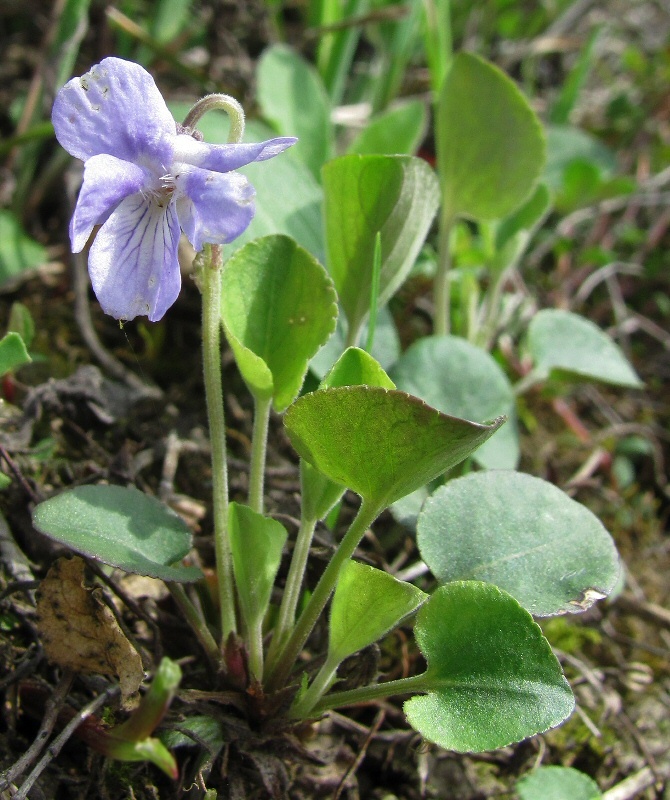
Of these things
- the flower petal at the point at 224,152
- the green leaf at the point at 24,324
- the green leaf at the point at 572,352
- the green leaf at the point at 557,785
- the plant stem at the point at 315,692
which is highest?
the flower petal at the point at 224,152

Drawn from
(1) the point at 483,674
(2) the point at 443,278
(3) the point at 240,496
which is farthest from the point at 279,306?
(2) the point at 443,278

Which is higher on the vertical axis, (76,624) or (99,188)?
(99,188)

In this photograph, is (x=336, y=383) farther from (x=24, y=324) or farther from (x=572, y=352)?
(x=572, y=352)

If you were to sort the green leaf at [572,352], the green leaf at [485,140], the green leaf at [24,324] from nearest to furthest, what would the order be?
the green leaf at [24,324]
the green leaf at [485,140]
the green leaf at [572,352]

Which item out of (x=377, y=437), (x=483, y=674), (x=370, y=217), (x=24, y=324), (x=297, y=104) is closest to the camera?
(x=377, y=437)

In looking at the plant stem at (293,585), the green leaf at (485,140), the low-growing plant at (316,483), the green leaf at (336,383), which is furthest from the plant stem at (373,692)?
the green leaf at (485,140)

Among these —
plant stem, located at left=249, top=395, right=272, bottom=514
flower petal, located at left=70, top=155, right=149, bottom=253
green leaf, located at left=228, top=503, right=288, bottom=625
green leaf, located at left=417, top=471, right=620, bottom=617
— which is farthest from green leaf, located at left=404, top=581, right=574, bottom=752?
flower petal, located at left=70, top=155, right=149, bottom=253

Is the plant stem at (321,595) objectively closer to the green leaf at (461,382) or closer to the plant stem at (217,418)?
the plant stem at (217,418)

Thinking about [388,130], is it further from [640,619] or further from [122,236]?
[640,619]
